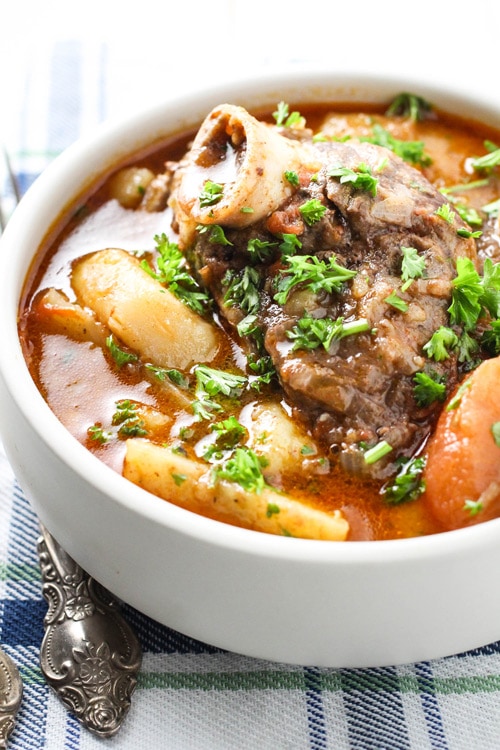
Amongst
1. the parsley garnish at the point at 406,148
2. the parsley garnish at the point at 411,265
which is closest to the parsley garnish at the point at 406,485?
the parsley garnish at the point at 411,265

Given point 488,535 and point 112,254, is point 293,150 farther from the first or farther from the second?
point 488,535

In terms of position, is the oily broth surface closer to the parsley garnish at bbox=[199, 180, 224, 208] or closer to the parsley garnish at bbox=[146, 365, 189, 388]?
the parsley garnish at bbox=[146, 365, 189, 388]

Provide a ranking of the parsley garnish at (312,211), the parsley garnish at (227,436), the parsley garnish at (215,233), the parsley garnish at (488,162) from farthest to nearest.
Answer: the parsley garnish at (488,162)
the parsley garnish at (215,233)
the parsley garnish at (312,211)
the parsley garnish at (227,436)

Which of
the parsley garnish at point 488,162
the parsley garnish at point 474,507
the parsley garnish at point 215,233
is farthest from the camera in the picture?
the parsley garnish at point 488,162

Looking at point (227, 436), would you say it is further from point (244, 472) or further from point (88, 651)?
point (88, 651)

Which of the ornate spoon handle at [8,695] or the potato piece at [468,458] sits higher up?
the potato piece at [468,458]

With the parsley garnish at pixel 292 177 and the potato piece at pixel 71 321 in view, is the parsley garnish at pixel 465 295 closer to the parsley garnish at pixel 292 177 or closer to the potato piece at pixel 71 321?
the parsley garnish at pixel 292 177

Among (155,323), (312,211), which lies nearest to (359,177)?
(312,211)

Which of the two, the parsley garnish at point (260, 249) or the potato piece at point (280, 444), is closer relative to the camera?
the potato piece at point (280, 444)
